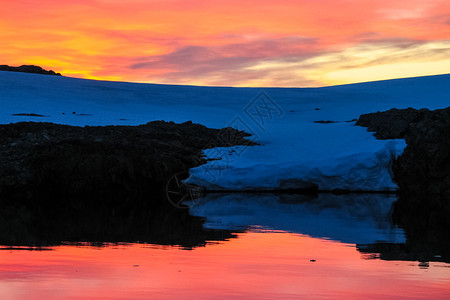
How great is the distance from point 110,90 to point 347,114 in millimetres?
12896

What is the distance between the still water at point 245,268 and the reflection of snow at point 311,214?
0.07 m

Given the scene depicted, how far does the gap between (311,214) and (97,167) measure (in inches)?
293

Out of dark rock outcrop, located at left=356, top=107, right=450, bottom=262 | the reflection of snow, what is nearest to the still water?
the reflection of snow

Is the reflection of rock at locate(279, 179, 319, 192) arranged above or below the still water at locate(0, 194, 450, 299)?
above

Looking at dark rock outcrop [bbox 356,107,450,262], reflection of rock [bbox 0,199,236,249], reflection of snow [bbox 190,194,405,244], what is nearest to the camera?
reflection of rock [bbox 0,199,236,249]

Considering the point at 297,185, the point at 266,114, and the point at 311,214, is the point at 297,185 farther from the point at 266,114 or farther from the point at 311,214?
the point at 266,114

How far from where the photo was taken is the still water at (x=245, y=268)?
5.48 m

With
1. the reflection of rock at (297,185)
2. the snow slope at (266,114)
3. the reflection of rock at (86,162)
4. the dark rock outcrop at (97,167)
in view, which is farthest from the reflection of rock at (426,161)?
the reflection of rock at (86,162)

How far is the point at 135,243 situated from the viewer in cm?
849

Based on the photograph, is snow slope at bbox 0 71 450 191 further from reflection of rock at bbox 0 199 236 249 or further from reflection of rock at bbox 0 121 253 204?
reflection of rock at bbox 0 199 236 249

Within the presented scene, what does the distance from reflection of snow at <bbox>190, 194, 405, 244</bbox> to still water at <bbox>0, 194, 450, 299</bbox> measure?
0.07m

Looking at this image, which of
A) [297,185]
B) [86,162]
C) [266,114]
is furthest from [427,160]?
[266,114]

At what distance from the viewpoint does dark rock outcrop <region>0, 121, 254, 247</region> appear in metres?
13.7

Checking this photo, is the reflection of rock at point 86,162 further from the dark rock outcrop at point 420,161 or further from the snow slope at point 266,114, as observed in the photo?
the dark rock outcrop at point 420,161
